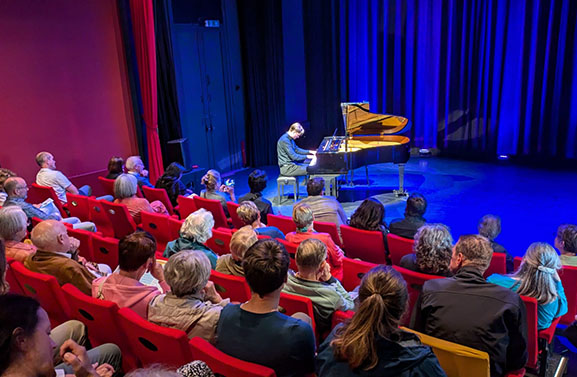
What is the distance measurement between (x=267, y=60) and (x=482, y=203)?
506 cm

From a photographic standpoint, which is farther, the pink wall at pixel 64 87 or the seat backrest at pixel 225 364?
the pink wall at pixel 64 87

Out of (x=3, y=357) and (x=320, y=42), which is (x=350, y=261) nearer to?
(x=3, y=357)

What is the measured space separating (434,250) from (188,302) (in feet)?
5.06

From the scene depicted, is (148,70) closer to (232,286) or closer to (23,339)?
(232,286)

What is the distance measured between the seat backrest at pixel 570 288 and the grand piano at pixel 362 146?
12.9ft

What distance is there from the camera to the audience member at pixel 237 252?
3084 mm

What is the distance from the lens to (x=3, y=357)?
5.41 feet

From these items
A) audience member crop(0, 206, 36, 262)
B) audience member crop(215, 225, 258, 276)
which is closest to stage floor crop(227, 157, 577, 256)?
audience member crop(215, 225, 258, 276)

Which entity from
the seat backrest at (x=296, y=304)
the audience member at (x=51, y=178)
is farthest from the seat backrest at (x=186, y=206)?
the seat backrest at (x=296, y=304)

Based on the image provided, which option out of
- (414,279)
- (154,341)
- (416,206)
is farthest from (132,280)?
(416,206)

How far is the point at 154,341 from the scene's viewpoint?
2.29m

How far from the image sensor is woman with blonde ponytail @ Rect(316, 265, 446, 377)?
180 centimetres

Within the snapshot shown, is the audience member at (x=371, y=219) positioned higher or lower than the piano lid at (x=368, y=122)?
lower

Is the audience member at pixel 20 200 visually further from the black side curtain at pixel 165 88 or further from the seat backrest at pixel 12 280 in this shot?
the black side curtain at pixel 165 88
